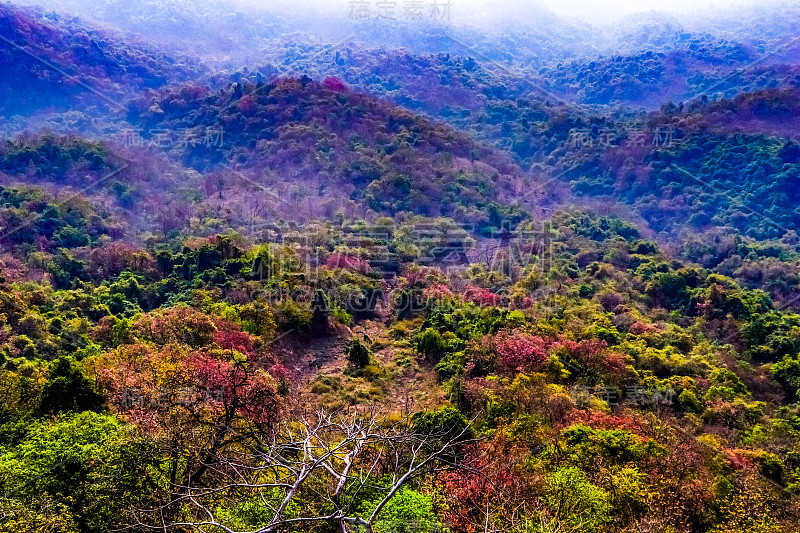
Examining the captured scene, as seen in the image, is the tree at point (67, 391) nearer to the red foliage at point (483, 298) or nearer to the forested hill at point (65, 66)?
the red foliage at point (483, 298)

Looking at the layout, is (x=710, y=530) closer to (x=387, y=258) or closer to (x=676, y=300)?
(x=676, y=300)

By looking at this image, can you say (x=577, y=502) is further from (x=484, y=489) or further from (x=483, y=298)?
(x=483, y=298)

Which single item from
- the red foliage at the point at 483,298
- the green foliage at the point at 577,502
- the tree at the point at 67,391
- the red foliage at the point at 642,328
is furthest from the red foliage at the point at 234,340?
the red foliage at the point at 642,328

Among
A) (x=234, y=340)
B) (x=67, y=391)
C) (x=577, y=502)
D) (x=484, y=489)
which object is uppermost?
(x=577, y=502)

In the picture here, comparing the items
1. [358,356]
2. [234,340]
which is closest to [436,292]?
[358,356]

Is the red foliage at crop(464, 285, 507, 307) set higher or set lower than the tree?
lower

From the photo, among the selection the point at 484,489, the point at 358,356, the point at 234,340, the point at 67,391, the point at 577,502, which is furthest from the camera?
the point at 358,356

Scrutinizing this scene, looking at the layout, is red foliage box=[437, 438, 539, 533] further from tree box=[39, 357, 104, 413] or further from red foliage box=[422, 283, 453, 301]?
red foliage box=[422, 283, 453, 301]

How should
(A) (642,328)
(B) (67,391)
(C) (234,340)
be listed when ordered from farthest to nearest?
(A) (642,328), (C) (234,340), (B) (67,391)

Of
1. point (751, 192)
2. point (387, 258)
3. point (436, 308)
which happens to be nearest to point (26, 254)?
point (387, 258)

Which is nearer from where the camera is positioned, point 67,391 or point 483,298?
point 67,391

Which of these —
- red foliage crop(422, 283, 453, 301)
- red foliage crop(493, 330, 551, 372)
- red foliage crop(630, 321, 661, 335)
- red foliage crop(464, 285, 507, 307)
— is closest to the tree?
red foliage crop(493, 330, 551, 372)
